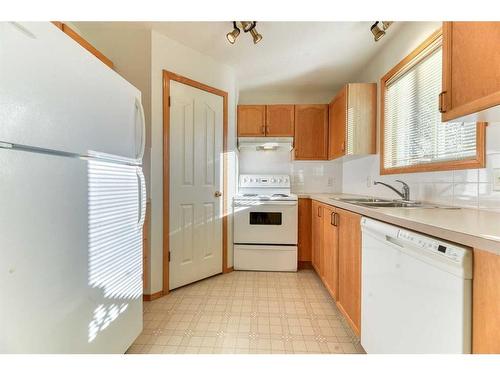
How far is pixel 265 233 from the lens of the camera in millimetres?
2699

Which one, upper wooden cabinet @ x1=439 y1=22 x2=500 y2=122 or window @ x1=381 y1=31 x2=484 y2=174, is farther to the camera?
window @ x1=381 y1=31 x2=484 y2=174

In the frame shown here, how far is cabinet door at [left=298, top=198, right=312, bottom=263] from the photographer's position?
2.77 m

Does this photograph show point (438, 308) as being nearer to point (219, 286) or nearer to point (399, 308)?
point (399, 308)

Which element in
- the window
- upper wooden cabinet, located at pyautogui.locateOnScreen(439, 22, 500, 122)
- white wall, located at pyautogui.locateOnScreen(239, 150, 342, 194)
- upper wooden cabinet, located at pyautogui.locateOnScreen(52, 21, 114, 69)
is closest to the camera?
upper wooden cabinet, located at pyautogui.locateOnScreen(439, 22, 500, 122)

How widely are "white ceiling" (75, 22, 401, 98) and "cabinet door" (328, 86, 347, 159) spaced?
377 millimetres

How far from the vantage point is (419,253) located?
82 centimetres

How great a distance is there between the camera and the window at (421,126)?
135 centimetres

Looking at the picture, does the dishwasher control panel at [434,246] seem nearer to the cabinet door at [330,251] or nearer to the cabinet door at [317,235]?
the cabinet door at [330,251]

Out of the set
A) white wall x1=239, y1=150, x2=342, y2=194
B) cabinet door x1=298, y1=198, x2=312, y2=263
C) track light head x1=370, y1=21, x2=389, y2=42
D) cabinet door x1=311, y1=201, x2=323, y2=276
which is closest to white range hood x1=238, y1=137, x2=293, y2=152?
white wall x1=239, y1=150, x2=342, y2=194

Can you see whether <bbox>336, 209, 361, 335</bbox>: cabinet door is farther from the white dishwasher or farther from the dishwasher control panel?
the dishwasher control panel

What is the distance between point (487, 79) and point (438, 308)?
872mm

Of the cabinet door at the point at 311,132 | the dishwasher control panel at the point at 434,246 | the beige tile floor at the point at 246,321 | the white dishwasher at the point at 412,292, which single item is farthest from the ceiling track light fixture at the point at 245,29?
the beige tile floor at the point at 246,321

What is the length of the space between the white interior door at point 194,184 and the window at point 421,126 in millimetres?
1739

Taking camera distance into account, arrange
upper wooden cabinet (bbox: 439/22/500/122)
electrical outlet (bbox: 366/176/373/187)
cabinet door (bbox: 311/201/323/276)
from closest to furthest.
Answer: upper wooden cabinet (bbox: 439/22/500/122) → cabinet door (bbox: 311/201/323/276) → electrical outlet (bbox: 366/176/373/187)
